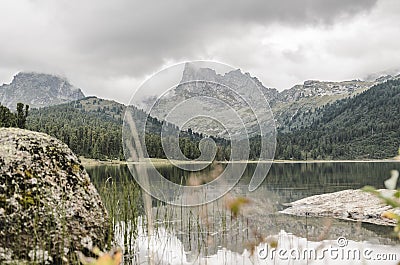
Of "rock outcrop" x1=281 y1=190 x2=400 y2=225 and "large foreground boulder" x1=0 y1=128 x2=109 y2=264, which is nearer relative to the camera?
"large foreground boulder" x1=0 y1=128 x2=109 y2=264

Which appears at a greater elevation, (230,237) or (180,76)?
(180,76)

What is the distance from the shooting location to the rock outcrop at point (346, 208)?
1575 centimetres

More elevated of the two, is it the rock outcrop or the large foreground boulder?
the large foreground boulder

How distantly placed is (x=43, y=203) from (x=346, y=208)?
15052 millimetres

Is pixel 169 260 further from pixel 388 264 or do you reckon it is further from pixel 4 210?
pixel 388 264

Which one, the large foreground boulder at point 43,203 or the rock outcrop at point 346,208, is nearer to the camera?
the large foreground boulder at point 43,203

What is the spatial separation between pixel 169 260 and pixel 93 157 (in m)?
101

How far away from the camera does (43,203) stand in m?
5.29

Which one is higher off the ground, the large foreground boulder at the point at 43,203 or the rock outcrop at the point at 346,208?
the large foreground boulder at the point at 43,203

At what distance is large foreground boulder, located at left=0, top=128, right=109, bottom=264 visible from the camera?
16.6ft

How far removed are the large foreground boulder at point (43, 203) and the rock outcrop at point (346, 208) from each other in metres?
11.6

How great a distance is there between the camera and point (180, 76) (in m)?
8.64

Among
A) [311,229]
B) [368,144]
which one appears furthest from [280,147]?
[311,229]

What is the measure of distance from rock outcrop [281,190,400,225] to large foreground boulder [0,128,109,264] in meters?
11.6
